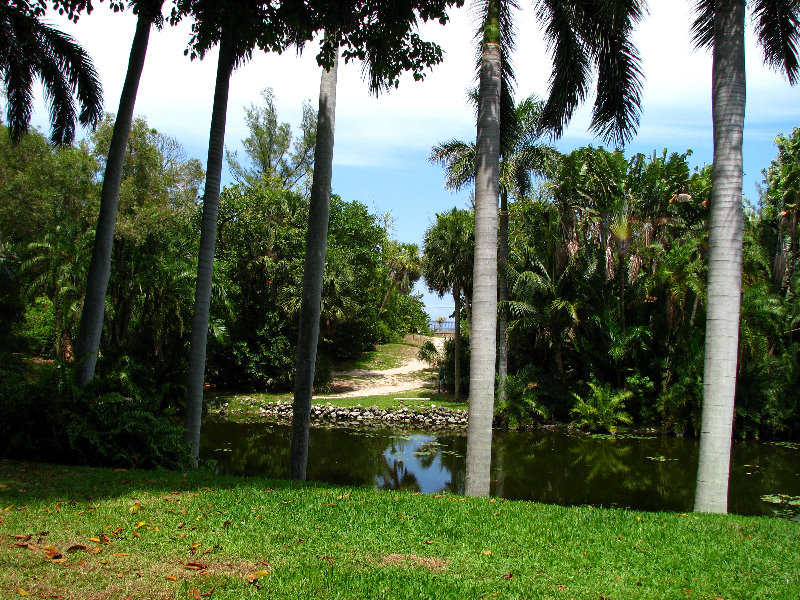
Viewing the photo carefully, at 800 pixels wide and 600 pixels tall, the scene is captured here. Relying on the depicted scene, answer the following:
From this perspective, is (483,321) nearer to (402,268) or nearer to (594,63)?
(594,63)

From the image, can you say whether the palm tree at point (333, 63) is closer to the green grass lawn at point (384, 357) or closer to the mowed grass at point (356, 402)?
the mowed grass at point (356, 402)

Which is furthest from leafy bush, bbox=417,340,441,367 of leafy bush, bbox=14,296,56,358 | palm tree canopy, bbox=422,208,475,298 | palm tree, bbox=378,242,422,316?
leafy bush, bbox=14,296,56,358

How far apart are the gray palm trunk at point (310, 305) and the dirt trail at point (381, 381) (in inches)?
758

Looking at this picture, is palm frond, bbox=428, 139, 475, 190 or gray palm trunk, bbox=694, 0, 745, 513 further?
palm frond, bbox=428, 139, 475, 190

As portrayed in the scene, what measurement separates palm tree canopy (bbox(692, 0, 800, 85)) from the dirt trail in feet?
75.0

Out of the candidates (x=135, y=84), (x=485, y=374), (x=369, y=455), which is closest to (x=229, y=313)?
(x=369, y=455)

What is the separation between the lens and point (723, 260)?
26.3 feet

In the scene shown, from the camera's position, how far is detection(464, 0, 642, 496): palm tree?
8.79 m

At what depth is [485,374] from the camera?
8781 mm

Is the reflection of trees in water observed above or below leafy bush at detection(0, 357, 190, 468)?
below

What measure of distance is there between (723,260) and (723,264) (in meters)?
0.06

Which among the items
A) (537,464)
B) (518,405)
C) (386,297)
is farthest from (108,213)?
(386,297)

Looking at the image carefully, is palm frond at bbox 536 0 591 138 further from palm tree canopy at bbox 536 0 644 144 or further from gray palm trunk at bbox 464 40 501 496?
gray palm trunk at bbox 464 40 501 496

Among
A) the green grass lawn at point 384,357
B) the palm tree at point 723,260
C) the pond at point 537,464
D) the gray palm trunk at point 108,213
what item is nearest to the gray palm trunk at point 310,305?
the pond at point 537,464
